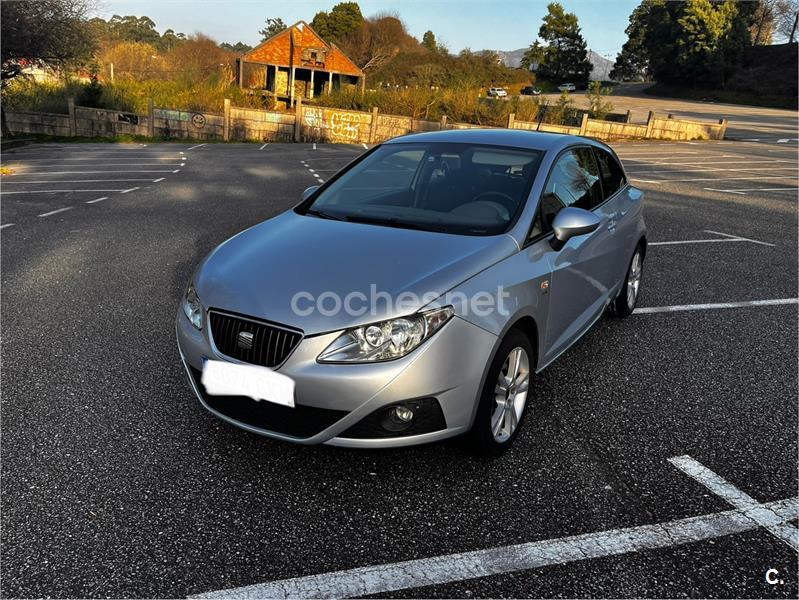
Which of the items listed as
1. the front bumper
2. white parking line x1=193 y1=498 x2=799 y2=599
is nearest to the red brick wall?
the front bumper

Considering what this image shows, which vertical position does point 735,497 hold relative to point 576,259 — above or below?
below

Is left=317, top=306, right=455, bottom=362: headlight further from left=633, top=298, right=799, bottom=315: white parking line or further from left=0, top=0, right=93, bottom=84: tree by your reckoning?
left=0, top=0, right=93, bottom=84: tree

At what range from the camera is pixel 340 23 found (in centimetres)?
7325

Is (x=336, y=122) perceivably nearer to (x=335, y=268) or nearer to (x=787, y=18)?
(x=335, y=268)

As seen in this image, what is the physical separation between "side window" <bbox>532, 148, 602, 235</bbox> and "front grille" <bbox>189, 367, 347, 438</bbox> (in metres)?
1.54

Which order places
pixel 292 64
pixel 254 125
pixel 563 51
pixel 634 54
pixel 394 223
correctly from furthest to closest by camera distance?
pixel 634 54, pixel 563 51, pixel 292 64, pixel 254 125, pixel 394 223

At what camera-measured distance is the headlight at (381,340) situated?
99.7 inches

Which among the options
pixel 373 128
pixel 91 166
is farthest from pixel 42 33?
pixel 373 128

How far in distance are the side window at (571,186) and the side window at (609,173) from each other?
0.15 m

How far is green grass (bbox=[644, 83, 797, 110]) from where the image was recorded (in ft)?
177

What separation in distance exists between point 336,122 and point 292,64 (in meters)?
17.1

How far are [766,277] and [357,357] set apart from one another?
608 cm

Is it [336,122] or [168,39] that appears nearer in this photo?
[336,122]

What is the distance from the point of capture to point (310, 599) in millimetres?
2189
